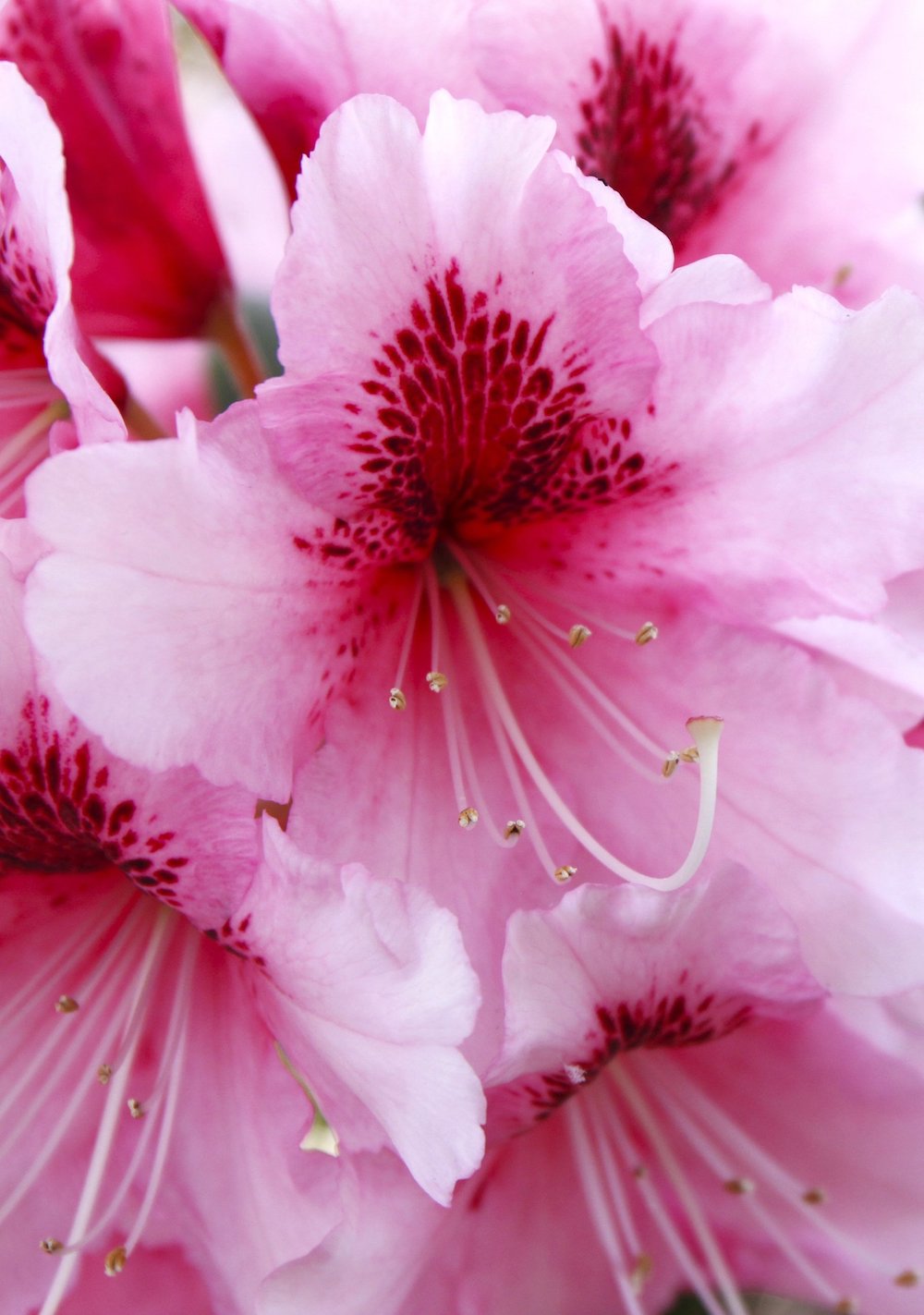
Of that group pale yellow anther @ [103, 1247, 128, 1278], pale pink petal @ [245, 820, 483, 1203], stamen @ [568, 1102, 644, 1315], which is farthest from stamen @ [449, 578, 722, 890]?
pale yellow anther @ [103, 1247, 128, 1278]

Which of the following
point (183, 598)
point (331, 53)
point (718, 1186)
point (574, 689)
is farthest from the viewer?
point (718, 1186)

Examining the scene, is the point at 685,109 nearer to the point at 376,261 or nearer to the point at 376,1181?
the point at 376,261

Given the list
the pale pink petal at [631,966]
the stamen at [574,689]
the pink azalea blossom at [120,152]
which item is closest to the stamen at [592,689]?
the stamen at [574,689]

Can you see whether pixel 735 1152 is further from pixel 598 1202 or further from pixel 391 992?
pixel 391 992

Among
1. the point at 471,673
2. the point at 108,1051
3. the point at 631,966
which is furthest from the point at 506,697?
the point at 108,1051

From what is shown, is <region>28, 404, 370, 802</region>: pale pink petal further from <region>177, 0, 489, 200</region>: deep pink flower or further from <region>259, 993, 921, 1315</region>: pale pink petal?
<region>259, 993, 921, 1315</region>: pale pink petal
